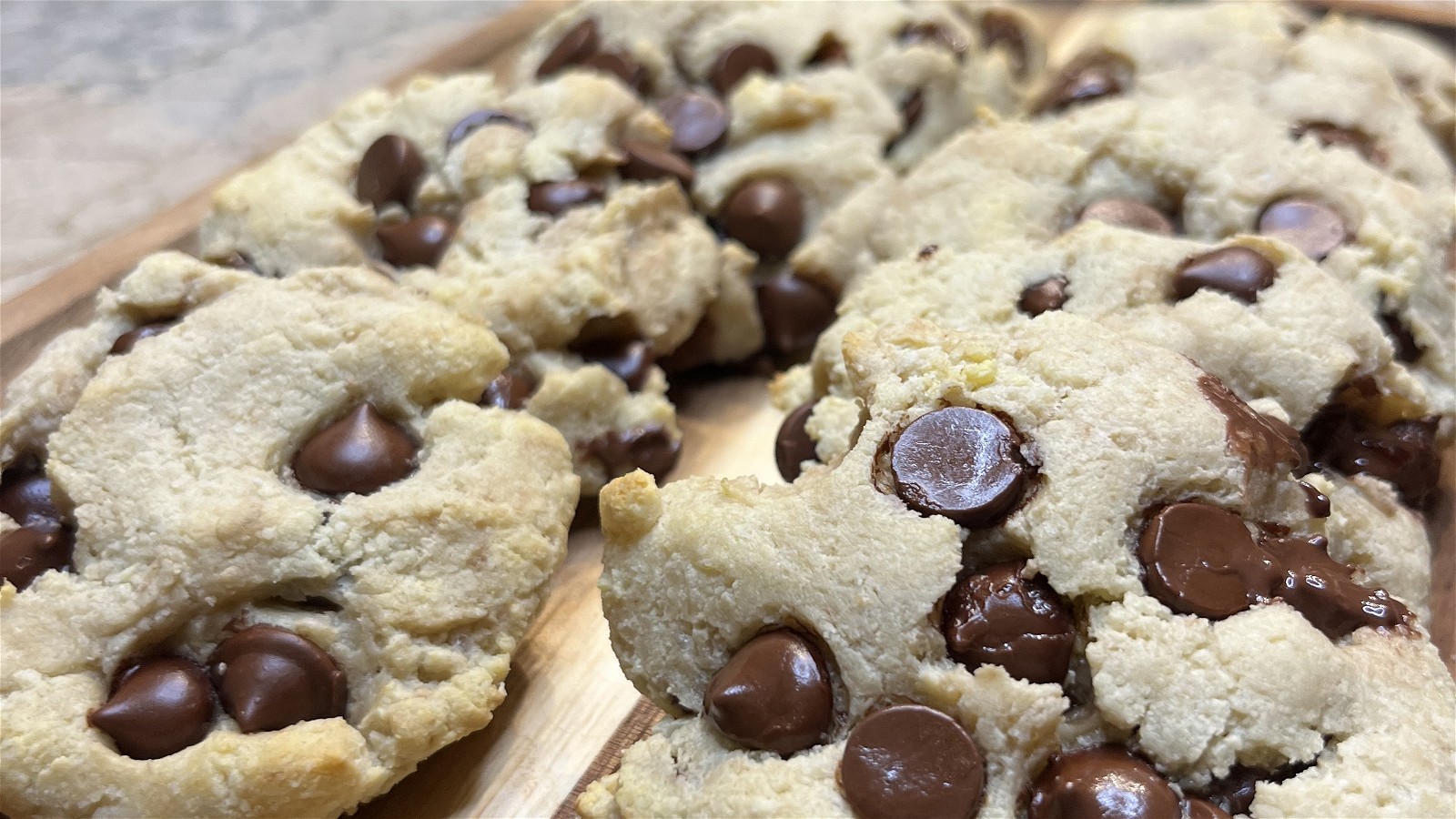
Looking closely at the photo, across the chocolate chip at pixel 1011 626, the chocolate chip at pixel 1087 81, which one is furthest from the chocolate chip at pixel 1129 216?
the chocolate chip at pixel 1011 626

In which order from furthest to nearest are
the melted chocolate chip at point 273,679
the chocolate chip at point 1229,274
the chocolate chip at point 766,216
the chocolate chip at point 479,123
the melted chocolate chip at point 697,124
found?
the melted chocolate chip at point 697,124, the chocolate chip at point 766,216, the chocolate chip at point 479,123, the chocolate chip at point 1229,274, the melted chocolate chip at point 273,679

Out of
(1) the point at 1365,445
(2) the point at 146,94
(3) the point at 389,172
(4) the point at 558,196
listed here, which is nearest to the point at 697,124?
(4) the point at 558,196

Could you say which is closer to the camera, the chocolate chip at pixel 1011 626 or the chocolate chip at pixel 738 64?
the chocolate chip at pixel 1011 626

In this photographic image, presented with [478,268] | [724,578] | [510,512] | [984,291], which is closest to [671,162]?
[478,268]

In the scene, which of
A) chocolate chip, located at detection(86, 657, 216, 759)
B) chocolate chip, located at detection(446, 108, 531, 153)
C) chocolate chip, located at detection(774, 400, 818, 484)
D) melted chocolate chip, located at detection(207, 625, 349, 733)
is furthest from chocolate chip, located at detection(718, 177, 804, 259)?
chocolate chip, located at detection(86, 657, 216, 759)

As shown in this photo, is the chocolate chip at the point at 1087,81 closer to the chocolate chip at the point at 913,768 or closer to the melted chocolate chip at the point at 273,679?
the chocolate chip at the point at 913,768

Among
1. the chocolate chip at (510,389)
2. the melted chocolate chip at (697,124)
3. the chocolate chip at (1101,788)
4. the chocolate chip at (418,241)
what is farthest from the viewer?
the melted chocolate chip at (697,124)
